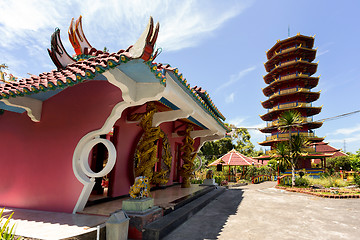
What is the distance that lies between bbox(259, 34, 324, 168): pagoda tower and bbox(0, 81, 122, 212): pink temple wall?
95.8ft

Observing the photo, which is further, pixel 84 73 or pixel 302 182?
pixel 302 182

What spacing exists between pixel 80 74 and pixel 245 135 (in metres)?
43.0

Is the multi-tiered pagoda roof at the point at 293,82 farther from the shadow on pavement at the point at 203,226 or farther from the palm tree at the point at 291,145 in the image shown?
the shadow on pavement at the point at 203,226

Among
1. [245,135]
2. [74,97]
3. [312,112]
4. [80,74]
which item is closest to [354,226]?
[80,74]

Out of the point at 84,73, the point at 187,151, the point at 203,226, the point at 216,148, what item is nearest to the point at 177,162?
the point at 187,151

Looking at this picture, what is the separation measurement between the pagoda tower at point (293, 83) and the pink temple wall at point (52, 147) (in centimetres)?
2919

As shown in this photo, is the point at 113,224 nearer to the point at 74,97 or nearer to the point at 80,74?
the point at 80,74

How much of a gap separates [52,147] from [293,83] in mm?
34104

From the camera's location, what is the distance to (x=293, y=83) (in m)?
32.4

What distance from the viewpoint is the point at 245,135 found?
43719mm

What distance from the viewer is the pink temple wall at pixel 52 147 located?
4867 millimetres

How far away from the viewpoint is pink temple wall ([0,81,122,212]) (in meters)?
4.87

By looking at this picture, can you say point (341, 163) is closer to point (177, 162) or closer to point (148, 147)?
point (177, 162)

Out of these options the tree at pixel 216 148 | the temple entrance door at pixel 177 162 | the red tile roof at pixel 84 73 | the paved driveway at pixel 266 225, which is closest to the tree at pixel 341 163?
the tree at pixel 216 148
